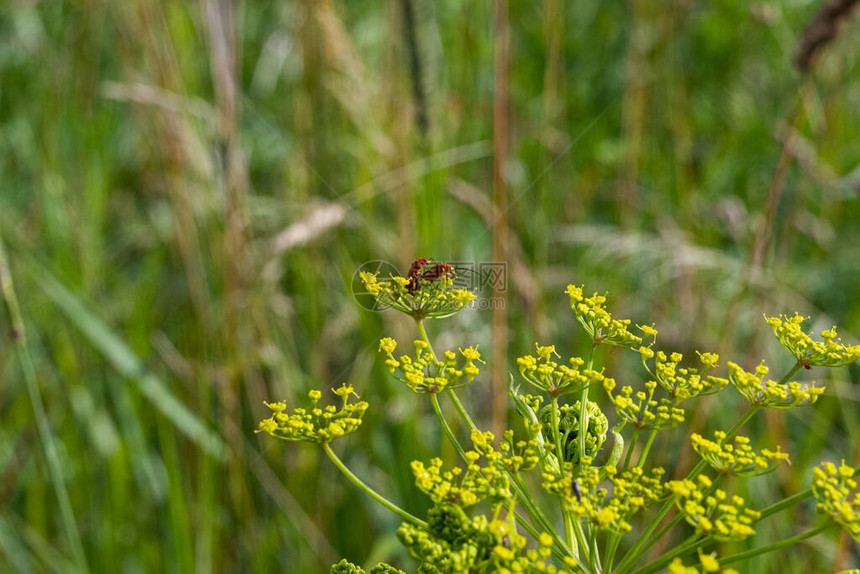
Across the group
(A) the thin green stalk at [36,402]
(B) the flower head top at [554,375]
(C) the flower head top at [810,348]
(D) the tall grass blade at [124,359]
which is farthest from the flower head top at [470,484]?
(D) the tall grass blade at [124,359]

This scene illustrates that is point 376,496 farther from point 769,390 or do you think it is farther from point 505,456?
point 769,390

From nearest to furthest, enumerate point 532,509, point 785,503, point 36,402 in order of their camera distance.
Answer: point 785,503
point 532,509
point 36,402

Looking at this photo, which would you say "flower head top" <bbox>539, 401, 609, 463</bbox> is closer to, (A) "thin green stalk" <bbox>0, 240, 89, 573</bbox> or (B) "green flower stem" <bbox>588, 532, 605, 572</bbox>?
(B) "green flower stem" <bbox>588, 532, 605, 572</bbox>

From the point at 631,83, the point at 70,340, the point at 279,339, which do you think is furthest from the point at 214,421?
the point at 631,83

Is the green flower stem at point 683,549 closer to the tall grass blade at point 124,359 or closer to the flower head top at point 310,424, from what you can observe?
the flower head top at point 310,424

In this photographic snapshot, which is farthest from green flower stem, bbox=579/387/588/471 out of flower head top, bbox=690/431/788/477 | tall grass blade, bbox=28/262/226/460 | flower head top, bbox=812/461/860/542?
tall grass blade, bbox=28/262/226/460

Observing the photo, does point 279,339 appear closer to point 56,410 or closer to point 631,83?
point 56,410

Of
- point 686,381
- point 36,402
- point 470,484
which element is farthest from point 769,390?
point 36,402
